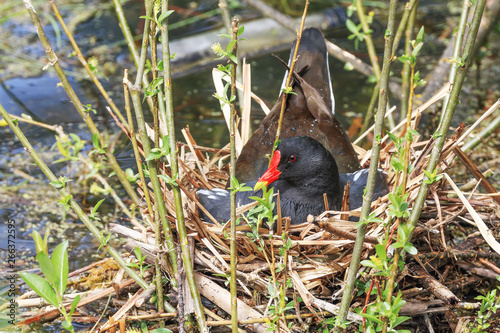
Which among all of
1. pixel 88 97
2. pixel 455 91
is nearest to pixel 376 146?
pixel 455 91

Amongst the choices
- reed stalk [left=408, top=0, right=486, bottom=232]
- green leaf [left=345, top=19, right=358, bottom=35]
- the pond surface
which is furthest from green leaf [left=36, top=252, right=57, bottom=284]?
green leaf [left=345, top=19, right=358, bottom=35]

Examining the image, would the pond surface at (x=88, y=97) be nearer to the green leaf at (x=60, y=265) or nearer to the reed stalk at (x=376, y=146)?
the green leaf at (x=60, y=265)

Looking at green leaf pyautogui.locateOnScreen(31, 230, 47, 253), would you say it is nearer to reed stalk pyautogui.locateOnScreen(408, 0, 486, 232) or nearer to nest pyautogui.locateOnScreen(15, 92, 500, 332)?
nest pyautogui.locateOnScreen(15, 92, 500, 332)

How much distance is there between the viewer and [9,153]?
3.20 metres

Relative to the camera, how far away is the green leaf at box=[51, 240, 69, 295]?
1.37m

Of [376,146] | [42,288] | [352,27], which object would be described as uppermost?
[352,27]

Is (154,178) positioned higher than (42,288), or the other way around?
(154,178)

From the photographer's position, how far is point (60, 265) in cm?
137

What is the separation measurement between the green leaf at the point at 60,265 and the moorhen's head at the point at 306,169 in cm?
90

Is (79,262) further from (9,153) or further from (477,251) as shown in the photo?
(477,251)

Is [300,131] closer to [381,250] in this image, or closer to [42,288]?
[381,250]

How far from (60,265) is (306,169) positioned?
3.35 feet

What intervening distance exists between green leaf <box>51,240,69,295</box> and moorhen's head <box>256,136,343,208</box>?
90cm

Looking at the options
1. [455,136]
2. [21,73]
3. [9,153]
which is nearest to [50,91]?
[21,73]
